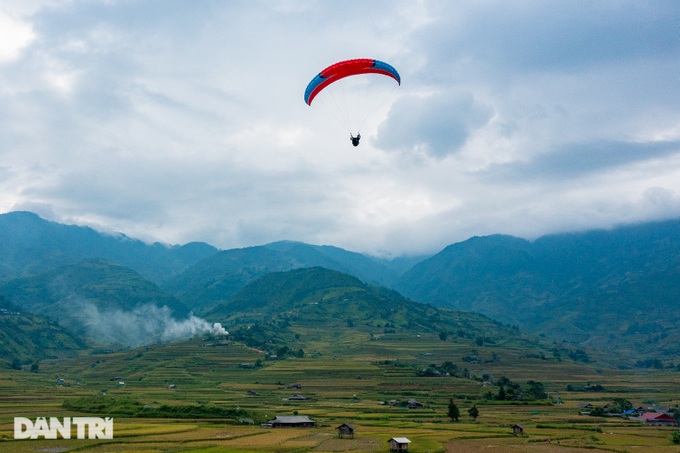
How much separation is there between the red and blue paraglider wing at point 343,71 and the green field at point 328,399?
3775 cm

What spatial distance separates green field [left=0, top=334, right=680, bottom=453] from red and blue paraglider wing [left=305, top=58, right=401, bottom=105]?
3775cm

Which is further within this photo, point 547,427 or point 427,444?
point 547,427

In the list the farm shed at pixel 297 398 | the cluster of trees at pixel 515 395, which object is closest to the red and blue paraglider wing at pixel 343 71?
the farm shed at pixel 297 398

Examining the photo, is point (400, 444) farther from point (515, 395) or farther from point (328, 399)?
point (515, 395)

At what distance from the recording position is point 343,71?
6191 cm

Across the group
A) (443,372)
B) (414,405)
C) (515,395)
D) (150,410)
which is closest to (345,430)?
(150,410)

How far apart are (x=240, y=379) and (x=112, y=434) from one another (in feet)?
276

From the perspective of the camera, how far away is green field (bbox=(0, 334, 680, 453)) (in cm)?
6156

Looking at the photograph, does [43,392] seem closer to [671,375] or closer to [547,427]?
[547,427]

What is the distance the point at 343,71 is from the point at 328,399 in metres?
71.6

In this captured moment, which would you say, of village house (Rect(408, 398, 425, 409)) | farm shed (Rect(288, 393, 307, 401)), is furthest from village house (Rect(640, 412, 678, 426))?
farm shed (Rect(288, 393, 307, 401))

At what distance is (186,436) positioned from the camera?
6500 cm

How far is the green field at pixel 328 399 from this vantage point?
61562 mm

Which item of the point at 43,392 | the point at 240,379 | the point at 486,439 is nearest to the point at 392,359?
the point at 240,379
